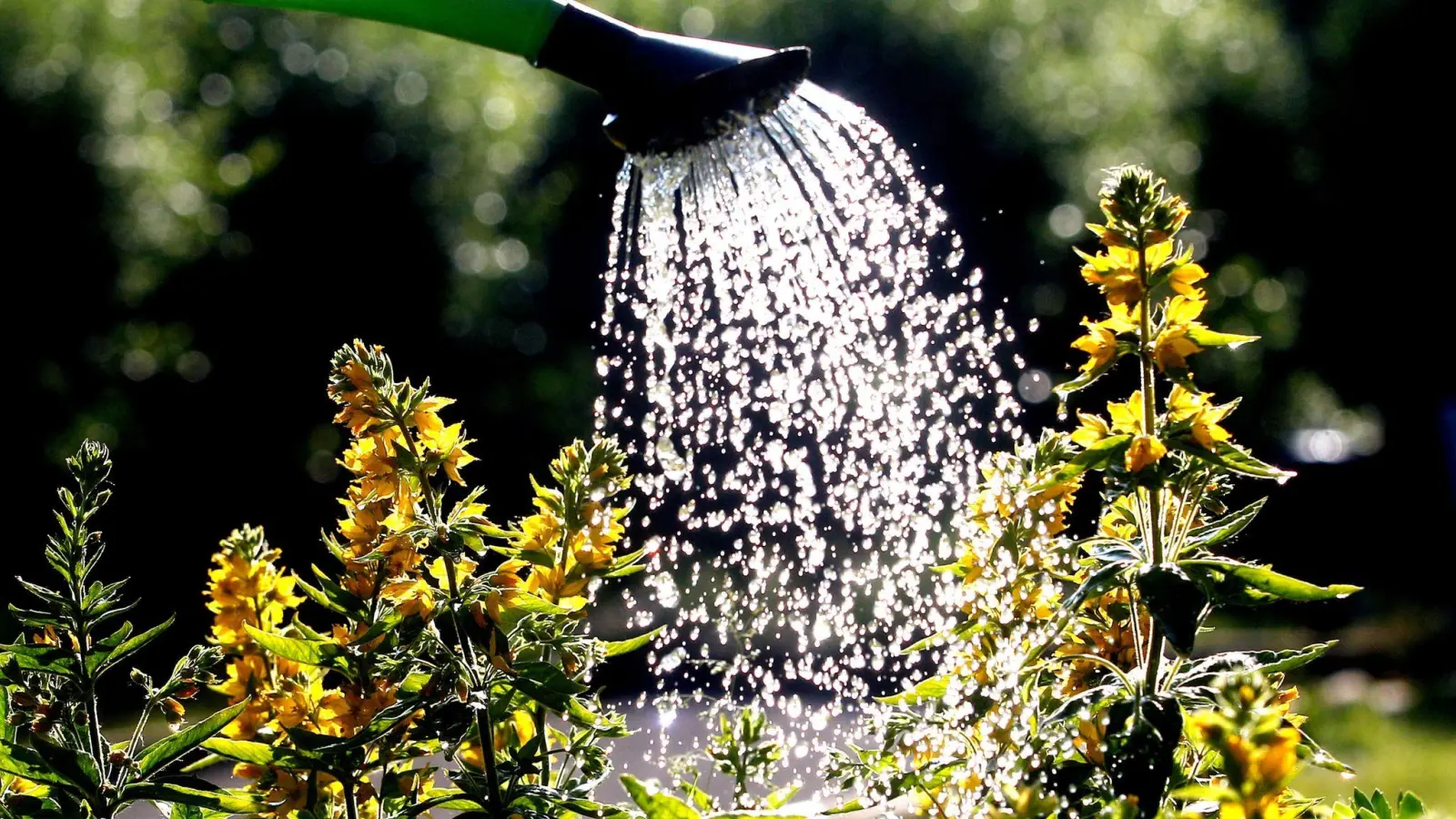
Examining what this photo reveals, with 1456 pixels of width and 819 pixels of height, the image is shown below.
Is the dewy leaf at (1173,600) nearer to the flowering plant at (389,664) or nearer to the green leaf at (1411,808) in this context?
the green leaf at (1411,808)

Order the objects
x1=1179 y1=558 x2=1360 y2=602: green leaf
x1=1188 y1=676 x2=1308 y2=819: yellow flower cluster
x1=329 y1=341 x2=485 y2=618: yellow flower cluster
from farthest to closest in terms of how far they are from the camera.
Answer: x1=329 y1=341 x2=485 y2=618: yellow flower cluster
x1=1179 y1=558 x2=1360 y2=602: green leaf
x1=1188 y1=676 x2=1308 y2=819: yellow flower cluster

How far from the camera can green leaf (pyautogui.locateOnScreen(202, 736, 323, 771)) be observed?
116cm

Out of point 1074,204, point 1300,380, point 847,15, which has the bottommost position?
point 1300,380

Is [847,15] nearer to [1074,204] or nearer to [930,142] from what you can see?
[930,142]

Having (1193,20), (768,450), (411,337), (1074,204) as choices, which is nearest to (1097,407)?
(768,450)

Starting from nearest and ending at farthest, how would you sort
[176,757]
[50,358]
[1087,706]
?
[1087,706]
[176,757]
[50,358]

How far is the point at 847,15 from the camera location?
41.4ft

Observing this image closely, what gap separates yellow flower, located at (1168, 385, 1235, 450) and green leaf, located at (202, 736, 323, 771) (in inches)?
31.0

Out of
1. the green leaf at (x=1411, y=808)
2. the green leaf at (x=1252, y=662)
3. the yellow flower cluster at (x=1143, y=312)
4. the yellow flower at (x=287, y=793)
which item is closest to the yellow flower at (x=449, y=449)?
the yellow flower at (x=287, y=793)

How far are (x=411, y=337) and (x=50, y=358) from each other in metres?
3.14

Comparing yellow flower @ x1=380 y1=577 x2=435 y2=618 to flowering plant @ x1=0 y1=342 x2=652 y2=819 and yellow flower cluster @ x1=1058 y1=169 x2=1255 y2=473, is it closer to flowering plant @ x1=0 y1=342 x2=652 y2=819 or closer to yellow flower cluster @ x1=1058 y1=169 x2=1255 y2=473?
flowering plant @ x1=0 y1=342 x2=652 y2=819

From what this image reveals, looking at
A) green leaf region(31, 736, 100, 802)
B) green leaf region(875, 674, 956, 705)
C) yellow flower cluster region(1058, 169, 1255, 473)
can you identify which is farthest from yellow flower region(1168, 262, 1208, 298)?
green leaf region(31, 736, 100, 802)

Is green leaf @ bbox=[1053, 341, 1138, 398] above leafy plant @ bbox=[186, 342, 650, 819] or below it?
above

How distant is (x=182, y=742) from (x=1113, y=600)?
33.8 inches
